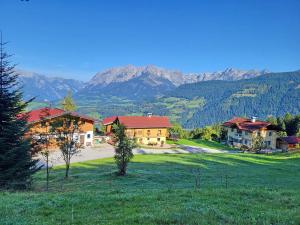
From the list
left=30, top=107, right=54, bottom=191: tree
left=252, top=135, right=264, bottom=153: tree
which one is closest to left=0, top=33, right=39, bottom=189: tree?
left=30, top=107, right=54, bottom=191: tree

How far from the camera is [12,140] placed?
26.6m

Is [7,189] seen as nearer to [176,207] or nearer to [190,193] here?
[190,193]

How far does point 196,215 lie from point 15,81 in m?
20.4

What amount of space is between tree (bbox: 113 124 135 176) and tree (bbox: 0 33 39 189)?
11481 mm

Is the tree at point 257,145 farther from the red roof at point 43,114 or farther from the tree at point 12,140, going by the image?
the tree at point 12,140

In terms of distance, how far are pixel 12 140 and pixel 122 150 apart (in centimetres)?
1372

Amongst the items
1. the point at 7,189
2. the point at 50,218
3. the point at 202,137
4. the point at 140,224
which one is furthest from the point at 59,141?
the point at 202,137

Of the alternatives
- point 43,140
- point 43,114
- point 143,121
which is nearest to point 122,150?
point 43,140

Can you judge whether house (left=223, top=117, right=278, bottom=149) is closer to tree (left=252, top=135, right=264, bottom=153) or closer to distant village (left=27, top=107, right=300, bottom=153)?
distant village (left=27, top=107, right=300, bottom=153)

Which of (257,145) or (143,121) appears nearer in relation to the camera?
(257,145)

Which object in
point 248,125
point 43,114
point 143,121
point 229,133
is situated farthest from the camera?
point 229,133

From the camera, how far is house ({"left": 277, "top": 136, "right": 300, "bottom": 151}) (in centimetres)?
10519

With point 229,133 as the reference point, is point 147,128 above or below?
above

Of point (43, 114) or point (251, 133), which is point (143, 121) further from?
point (43, 114)
